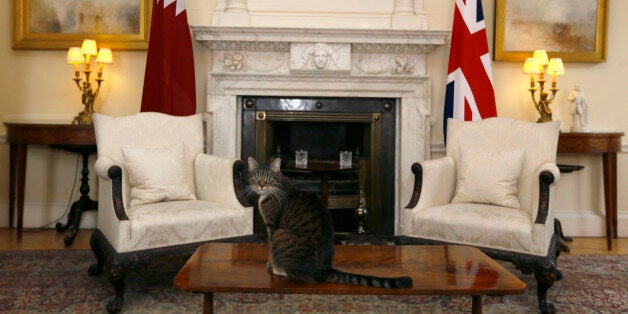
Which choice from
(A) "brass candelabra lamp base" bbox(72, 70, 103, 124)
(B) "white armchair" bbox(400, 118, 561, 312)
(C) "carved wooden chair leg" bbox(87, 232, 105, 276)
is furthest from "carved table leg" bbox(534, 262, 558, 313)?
(A) "brass candelabra lamp base" bbox(72, 70, 103, 124)

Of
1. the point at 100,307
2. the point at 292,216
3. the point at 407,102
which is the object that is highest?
the point at 407,102

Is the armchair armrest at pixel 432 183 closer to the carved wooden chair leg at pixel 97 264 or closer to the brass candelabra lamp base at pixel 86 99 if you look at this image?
the carved wooden chair leg at pixel 97 264

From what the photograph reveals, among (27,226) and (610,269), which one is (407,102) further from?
(27,226)

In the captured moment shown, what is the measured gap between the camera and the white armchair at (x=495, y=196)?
2906 millimetres

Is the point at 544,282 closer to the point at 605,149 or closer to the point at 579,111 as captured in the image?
the point at 605,149

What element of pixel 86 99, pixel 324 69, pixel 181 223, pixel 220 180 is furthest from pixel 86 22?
pixel 181 223

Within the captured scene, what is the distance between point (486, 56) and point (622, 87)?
1.30 metres

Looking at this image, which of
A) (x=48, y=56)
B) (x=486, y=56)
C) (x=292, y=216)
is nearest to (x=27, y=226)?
(x=48, y=56)

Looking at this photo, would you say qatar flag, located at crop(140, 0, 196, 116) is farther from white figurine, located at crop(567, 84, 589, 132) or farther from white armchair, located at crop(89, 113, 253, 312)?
white figurine, located at crop(567, 84, 589, 132)

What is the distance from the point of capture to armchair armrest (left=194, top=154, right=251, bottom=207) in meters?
3.37

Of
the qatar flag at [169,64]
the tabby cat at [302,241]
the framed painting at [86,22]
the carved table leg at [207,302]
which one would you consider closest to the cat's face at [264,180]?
the tabby cat at [302,241]

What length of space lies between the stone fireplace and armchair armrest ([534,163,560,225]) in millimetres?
1776

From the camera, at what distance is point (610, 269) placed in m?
3.76

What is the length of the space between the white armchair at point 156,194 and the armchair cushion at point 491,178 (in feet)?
4.20
